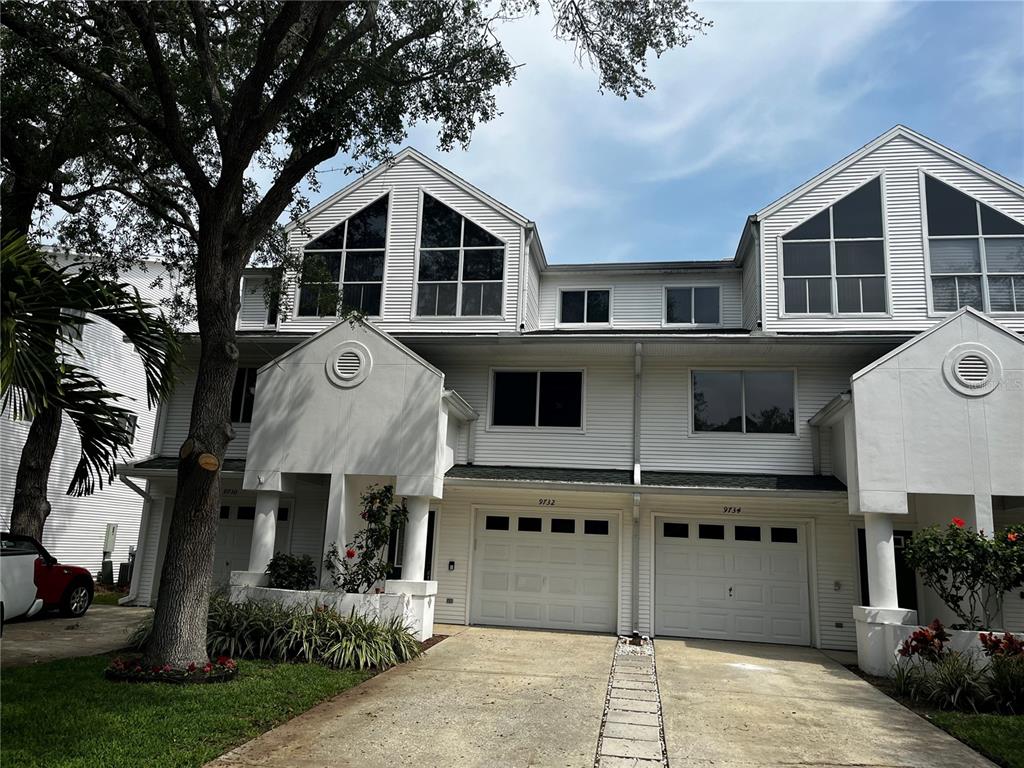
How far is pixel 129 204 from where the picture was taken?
16.2m

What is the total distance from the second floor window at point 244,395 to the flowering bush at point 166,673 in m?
8.24

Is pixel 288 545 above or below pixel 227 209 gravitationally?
below

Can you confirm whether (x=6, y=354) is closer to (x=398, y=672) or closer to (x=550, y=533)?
(x=398, y=672)

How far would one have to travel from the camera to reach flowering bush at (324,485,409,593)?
12.0 metres

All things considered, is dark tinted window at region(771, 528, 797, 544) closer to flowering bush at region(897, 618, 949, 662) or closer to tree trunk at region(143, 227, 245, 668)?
flowering bush at region(897, 618, 949, 662)

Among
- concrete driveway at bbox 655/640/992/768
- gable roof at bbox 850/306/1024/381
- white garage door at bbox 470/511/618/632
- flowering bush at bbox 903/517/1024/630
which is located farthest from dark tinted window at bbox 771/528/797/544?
gable roof at bbox 850/306/1024/381

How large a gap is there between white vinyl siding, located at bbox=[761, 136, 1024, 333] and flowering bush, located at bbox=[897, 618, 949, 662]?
6624mm

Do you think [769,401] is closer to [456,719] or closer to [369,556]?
[369,556]

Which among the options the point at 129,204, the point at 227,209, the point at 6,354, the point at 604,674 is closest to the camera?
the point at 6,354

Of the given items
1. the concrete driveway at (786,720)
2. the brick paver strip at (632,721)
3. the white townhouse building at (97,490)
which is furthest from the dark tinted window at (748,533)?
the white townhouse building at (97,490)

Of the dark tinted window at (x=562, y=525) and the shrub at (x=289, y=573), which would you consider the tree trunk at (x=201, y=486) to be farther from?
the dark tinted window at (x=562, y=525)

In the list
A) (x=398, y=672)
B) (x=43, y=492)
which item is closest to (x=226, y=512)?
(x=43, y=492)

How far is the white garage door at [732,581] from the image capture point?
543 inches

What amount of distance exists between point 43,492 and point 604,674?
11179 mm
